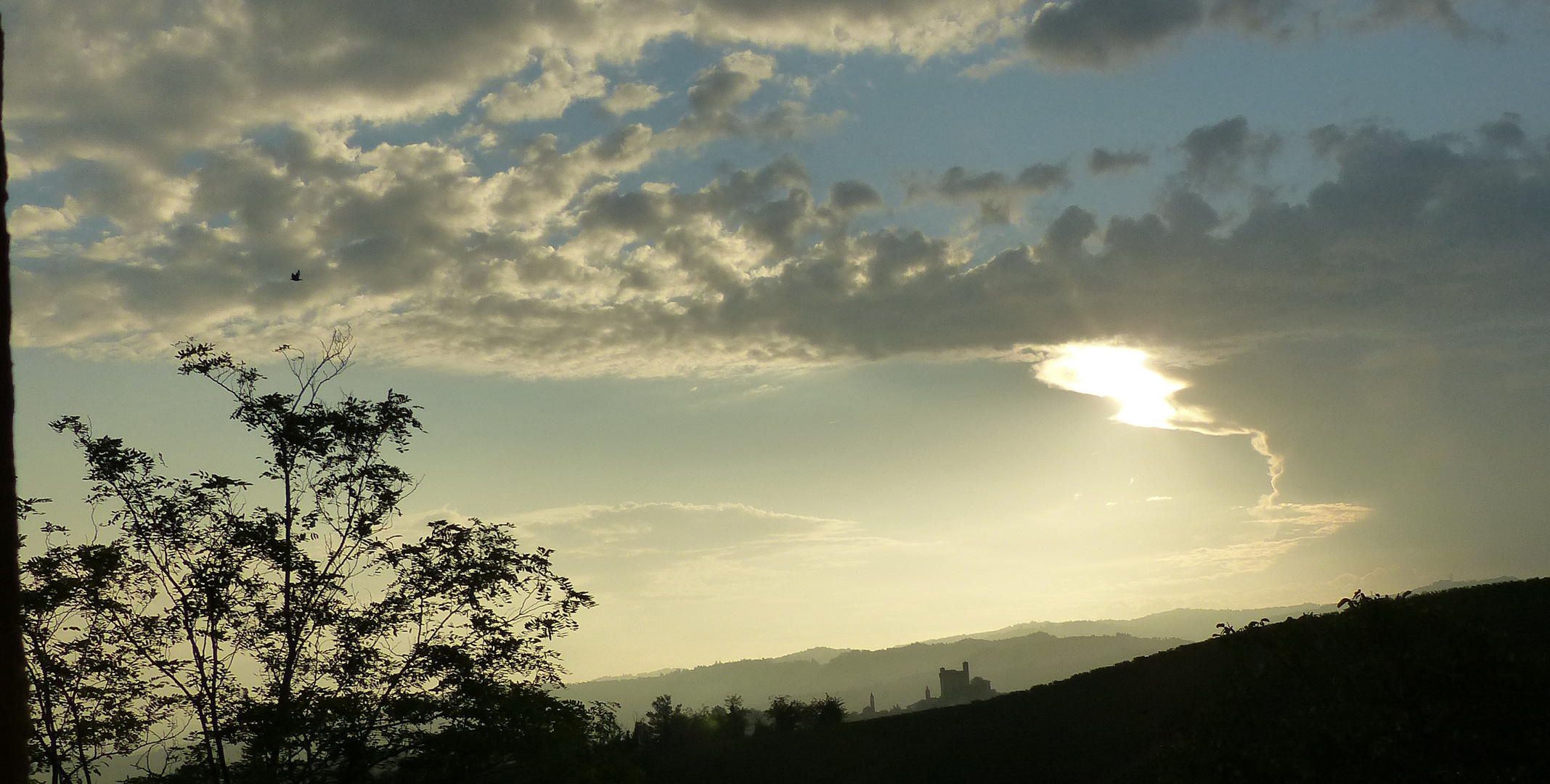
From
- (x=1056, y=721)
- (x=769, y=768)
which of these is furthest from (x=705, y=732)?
Result: (x=1056, y=721)

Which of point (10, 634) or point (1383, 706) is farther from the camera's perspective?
point (1383, 706)

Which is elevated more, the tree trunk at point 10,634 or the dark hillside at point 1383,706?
the tree trunk at point 10,634

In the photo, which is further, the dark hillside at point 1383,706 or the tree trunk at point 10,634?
the dark hillside at point 1383,706

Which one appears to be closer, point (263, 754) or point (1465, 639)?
point (1465, 639)

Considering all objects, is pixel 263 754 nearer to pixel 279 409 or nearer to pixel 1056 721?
pixel 279 409

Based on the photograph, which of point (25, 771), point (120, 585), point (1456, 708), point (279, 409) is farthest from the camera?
point (279, 409)

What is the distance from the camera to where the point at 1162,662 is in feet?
202

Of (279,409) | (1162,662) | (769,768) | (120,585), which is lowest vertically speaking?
(769,768)

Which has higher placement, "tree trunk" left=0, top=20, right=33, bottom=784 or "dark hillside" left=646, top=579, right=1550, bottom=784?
"tree trunk" left=0, top=20, right=33, bottom=784

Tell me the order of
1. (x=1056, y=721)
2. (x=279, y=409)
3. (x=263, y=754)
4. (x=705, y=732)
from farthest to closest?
(x=705, y=732) → (x=1056, y=721) → (x=279, y=409) → (x=263, y=754)

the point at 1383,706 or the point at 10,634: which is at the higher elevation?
the point at 10,634

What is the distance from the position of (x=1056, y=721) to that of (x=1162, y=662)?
8372mm

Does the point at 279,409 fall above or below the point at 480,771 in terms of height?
above

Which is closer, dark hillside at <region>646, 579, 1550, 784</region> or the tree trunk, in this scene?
the tree trunk
